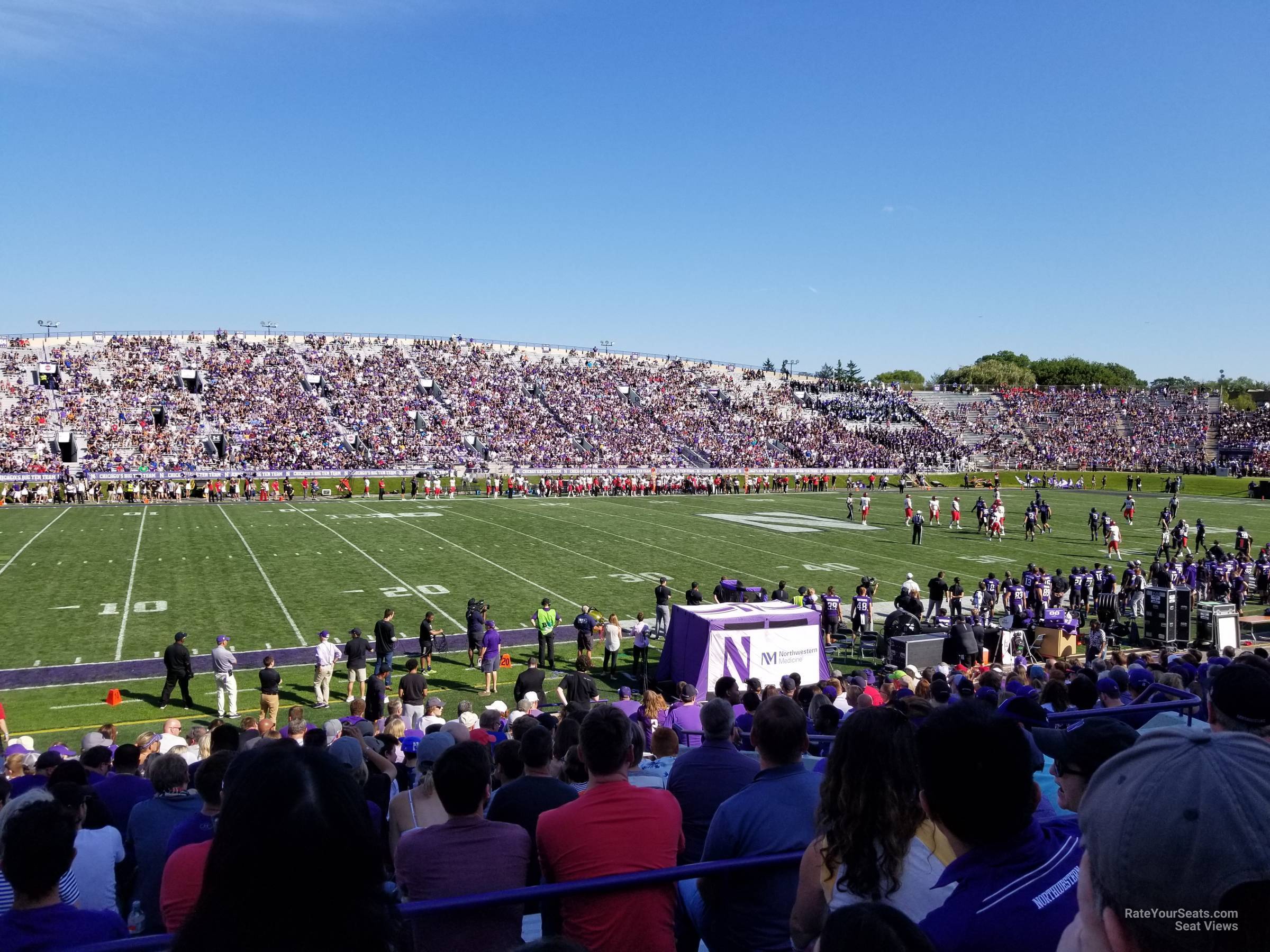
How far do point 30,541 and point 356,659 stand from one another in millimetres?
23141

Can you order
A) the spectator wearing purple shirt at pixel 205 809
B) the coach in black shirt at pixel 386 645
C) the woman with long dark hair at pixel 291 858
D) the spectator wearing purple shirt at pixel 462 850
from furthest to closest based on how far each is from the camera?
the coach in black shirt at pixel 386 645 → the spectator wearing purple shirt at pixel 205 809 → the spectator wearing purple shirt at pixel 462 850 → the woman with long dark hair at pixel 291 858

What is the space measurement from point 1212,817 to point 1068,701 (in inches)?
334

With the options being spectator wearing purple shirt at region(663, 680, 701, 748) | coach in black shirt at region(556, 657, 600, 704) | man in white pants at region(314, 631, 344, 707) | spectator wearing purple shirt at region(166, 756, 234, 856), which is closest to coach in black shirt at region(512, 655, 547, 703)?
coach in black shirt at region(556, 657, 600, 704)

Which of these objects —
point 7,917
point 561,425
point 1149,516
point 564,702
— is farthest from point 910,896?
point 561,425

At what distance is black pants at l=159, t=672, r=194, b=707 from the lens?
15.5 meters

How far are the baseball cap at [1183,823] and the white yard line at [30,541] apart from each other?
30950 millimetres

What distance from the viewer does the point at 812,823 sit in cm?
367

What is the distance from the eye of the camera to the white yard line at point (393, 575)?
72.3 ft

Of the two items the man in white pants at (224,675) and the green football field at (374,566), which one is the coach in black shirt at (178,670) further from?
the man in white pants at (224,675)

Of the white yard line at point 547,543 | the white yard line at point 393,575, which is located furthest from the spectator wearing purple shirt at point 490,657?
the white yard line at point 547,543

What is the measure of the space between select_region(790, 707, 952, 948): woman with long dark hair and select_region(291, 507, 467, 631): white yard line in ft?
61.8

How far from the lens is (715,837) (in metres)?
3.68

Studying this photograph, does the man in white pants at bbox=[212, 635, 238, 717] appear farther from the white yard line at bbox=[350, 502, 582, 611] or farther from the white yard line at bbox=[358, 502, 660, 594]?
the white yard line at bbox=[358, 502, 660, 594]

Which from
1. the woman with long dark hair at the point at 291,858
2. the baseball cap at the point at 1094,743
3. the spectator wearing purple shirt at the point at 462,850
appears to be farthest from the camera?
the spectator wearing purple shirt at the point at 462,850
